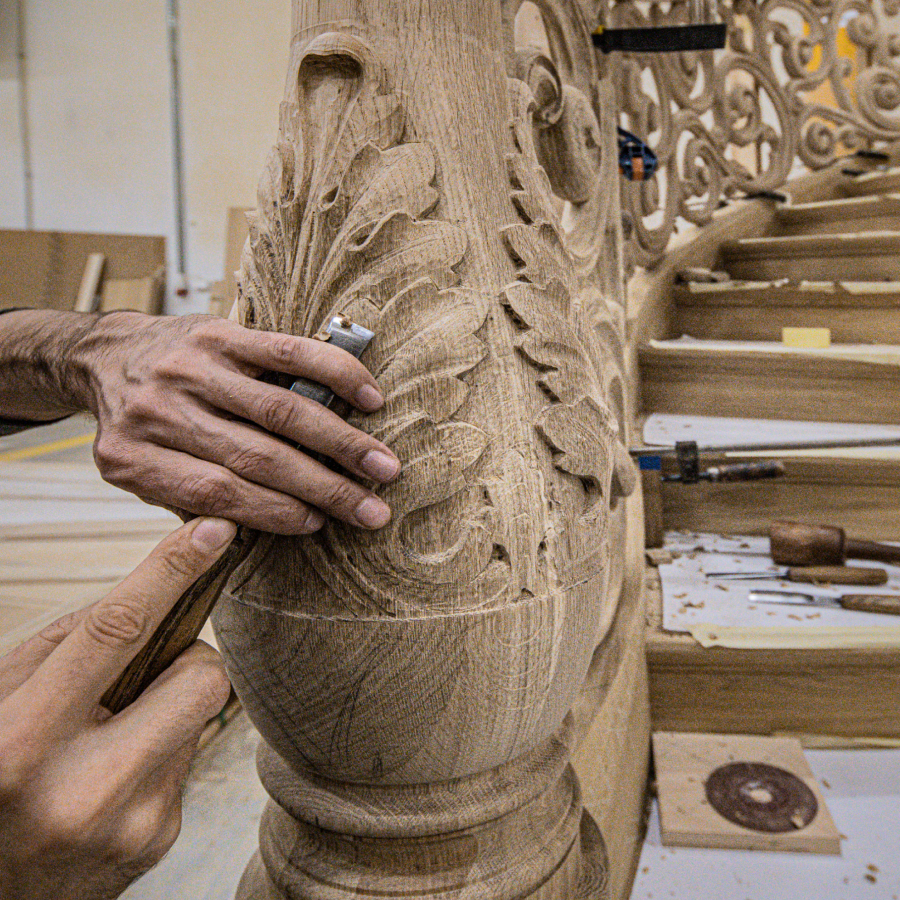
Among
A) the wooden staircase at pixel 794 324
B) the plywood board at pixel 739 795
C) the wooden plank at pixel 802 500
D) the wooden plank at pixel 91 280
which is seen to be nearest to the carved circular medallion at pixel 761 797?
the plywood board at pixel 739 795

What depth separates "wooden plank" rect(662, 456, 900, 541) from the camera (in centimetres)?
148

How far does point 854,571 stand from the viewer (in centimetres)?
137

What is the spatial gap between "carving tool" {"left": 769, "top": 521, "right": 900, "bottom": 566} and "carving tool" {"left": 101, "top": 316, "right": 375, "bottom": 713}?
115cm

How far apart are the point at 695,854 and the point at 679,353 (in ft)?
3.20

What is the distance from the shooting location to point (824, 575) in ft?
4.48

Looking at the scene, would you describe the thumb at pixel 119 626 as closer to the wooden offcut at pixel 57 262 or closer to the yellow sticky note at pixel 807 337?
the yellow sticky note at pixel 807 337

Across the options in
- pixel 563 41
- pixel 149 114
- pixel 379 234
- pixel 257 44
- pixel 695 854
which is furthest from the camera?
pixel 149 114

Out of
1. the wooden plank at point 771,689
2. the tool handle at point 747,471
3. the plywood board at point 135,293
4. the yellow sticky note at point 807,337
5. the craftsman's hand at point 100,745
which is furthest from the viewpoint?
the plywood board at point 135,293

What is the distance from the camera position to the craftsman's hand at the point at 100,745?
374 mm

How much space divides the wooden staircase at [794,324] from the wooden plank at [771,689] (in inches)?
23.8

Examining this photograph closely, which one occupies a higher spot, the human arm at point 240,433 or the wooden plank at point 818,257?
the wooden plank at point 818,257

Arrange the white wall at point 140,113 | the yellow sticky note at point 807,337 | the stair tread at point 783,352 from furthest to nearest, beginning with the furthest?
the white wall at point 140,113
the yellow sticky note at point 807,337
the stair tread at point 783,352

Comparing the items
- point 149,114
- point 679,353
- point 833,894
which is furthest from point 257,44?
point 833,894

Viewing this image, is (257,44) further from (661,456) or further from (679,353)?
(661,456)
